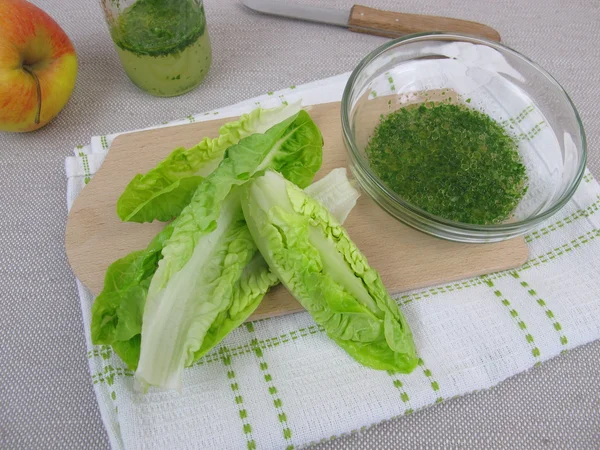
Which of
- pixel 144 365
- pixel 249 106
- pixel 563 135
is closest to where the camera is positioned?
pixel 144 365

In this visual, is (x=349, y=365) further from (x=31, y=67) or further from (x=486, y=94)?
(x=31, y=67)

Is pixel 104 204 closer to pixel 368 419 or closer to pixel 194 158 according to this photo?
pixel 194 158

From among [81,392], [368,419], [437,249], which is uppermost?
[437,249]

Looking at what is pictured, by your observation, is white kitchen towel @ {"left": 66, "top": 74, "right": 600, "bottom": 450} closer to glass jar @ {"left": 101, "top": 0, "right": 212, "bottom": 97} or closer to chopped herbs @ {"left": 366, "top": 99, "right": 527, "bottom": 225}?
chopped herbs @ {"left": 366, "top": 99, "right": 527, "bottom": 225}

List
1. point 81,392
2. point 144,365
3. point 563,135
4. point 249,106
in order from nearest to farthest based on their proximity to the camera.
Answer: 1. point 144,365
2. point 81,392
3. point 563,135
4. point 249,106

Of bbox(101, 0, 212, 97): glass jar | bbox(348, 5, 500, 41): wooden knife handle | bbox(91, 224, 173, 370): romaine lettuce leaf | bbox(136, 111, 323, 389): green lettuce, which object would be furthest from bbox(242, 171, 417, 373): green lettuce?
bbox(348, 5, 500, 41): wooden knife handle

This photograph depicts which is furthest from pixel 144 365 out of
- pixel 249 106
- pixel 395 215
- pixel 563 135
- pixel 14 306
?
pixel 563 135

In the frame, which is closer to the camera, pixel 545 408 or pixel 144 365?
pixel 144 365
